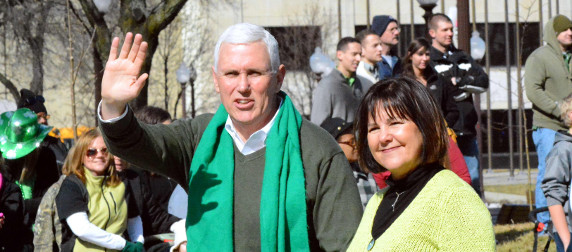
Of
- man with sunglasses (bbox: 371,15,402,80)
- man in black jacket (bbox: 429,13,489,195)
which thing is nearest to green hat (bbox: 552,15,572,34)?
man in black jacket (bbox: 429,13,489,195)

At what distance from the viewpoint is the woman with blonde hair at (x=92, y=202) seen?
6492 mm

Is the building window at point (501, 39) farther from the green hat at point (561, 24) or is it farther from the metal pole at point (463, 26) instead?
the green hat at point (561, 24)

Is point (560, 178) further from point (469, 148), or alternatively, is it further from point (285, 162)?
point (285, 162)

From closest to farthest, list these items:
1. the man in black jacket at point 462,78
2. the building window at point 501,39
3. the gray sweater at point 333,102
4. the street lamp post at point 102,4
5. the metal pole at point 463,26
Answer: the gray sweater at point 333,102
the man in black jacket at point 462,78
the metal pole at point 463,26
the street lamp post at point 102,4
the building window at point 501,39

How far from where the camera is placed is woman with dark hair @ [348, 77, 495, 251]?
2945 millimetres

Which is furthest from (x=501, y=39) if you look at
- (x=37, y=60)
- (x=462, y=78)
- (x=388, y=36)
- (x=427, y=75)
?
(x=427, y=75)

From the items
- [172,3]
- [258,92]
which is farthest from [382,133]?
[172,3]

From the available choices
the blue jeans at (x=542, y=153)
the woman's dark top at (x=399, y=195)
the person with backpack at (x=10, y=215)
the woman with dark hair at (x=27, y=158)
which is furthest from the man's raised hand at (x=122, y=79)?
the blue jeans at (x=542, y=153)

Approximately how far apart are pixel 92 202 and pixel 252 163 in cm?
295

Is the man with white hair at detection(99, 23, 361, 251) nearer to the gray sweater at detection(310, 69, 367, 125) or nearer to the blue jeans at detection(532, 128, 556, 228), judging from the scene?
the gray sweater at detection(310, 69, 367, 125)

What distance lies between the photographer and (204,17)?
3148 cm

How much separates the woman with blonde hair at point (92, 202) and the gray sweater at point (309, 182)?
269 cm

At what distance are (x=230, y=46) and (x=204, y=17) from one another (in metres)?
27.9

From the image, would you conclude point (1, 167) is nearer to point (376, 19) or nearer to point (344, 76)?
point (344, 76)
